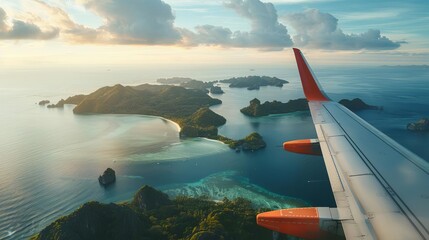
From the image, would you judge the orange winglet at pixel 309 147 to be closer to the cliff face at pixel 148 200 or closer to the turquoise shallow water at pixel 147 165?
the turquoise shallow water at pixel 147 165

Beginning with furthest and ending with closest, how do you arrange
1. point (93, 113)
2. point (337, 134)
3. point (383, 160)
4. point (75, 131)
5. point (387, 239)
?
point (93, 113) → point (75, 131) → point (337, 134) → point (383, 160) → point (387, 239)

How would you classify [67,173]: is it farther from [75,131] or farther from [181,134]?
[75,131]

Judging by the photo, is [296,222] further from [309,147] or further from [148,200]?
[148,200]

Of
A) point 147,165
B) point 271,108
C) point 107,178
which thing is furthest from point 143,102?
point 107,178

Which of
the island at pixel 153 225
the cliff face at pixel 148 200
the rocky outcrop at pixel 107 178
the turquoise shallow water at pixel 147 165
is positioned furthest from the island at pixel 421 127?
the rocky outcrop at pixel 107 178

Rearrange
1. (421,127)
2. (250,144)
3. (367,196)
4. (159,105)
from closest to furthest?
(367,196) → (250,144) → (421,127) → (159,105)

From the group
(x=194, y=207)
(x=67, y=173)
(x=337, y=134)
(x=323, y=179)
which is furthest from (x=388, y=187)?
(x=67, y=173)
